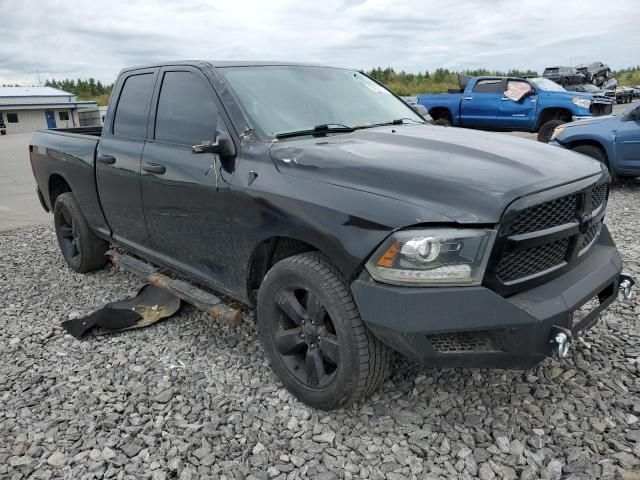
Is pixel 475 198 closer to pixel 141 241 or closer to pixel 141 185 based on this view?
pixel 141 185

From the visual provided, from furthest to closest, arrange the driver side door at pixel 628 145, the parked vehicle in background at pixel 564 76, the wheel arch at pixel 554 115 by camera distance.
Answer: the parked vehicle in background at pixel 564 76 < the wheel arch at pixel 554 115 < the driver side door at pixel 628 145

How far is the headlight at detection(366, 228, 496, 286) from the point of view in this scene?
7.30 feet

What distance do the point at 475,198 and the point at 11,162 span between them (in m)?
19.1

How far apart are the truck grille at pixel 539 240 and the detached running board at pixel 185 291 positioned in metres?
1.67

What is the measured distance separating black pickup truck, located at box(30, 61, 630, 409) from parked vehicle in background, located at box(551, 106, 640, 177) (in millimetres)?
5738

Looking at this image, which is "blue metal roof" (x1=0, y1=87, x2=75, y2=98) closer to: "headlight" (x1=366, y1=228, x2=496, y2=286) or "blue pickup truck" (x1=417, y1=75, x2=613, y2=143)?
"blue pickup truck" (x1=417, y1=75, x2=613, y2=143)

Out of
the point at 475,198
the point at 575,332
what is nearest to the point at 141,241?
the point at 475,198

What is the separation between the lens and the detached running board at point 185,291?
10.9 feet

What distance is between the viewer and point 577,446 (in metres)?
2.54

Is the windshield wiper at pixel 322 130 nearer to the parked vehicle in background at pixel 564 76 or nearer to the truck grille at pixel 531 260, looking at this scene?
the truck grille at pixel 531 260

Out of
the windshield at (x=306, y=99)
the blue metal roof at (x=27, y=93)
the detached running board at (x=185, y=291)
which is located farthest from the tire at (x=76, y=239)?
the blue metal roof at (x=27, y=93)

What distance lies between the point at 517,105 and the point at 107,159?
12.3 meters

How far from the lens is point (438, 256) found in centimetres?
225

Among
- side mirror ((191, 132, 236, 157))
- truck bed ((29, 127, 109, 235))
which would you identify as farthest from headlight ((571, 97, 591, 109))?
side mirror ((191, 132, 236, 157))
